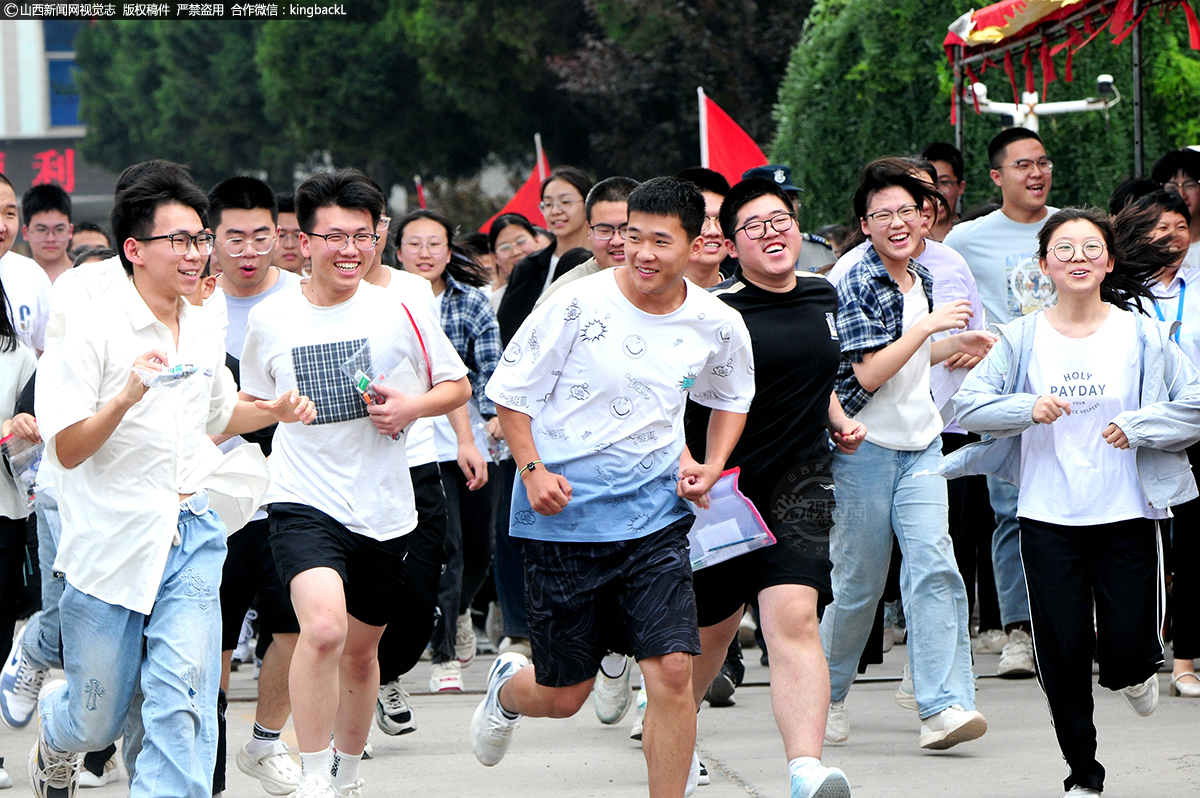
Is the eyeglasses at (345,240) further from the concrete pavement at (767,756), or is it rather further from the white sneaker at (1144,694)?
the white sneaker at (1144,694)

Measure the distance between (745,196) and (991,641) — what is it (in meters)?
3.74

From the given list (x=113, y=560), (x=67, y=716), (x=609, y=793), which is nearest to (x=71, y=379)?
(x=113, y=560)

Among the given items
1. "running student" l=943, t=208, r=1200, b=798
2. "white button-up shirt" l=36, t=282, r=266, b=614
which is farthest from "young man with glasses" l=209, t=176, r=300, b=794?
"running student" l=943, t=208, r=1200, b=798

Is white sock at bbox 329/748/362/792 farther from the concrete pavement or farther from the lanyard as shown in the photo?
the lanyard

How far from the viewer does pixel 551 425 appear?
195 inches

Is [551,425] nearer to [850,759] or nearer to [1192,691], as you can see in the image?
[850,759]

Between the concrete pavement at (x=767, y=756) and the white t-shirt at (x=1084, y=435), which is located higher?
the white t-shirt at (x=1084, y=435)

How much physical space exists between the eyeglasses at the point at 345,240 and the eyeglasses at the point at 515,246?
517 cm

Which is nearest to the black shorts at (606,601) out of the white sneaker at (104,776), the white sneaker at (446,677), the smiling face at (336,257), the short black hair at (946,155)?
the smiling face at (336,257)

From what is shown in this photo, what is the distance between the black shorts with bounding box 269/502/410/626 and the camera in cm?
516

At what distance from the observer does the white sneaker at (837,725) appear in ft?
20.9

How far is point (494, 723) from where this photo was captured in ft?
17.8

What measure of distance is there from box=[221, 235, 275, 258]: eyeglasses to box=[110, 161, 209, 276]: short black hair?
137cm

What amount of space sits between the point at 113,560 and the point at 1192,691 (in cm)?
467
